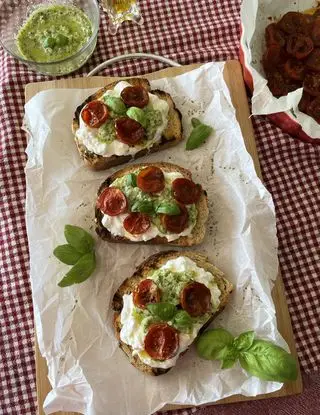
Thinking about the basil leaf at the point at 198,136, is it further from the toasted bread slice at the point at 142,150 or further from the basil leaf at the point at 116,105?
the basil leaf at the point at 116,105

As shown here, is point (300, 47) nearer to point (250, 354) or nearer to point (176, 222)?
point (176, 222)

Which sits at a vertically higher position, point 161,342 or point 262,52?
point 262,52

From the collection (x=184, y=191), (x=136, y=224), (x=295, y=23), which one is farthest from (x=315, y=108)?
(x=136, y=224)

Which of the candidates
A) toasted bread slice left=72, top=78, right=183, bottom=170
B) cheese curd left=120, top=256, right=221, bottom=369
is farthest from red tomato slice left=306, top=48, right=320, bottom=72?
cheese curd left=120, top=256, right=221, bottom=369

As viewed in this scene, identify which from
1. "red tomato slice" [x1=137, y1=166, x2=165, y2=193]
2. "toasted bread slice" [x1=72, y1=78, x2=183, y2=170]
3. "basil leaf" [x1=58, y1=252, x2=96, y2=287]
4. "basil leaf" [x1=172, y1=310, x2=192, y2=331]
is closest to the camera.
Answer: "basil leaf" [x1=172, y1=310, x2=192, y2=331]

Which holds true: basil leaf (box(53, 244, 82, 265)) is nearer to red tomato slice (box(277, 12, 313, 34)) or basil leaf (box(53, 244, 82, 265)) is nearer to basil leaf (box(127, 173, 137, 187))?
basil leaf (box(127, 173, 137, 187))

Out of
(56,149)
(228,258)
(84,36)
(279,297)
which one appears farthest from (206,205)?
(84,36)

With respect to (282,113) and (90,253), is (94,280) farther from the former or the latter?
(282,113)
